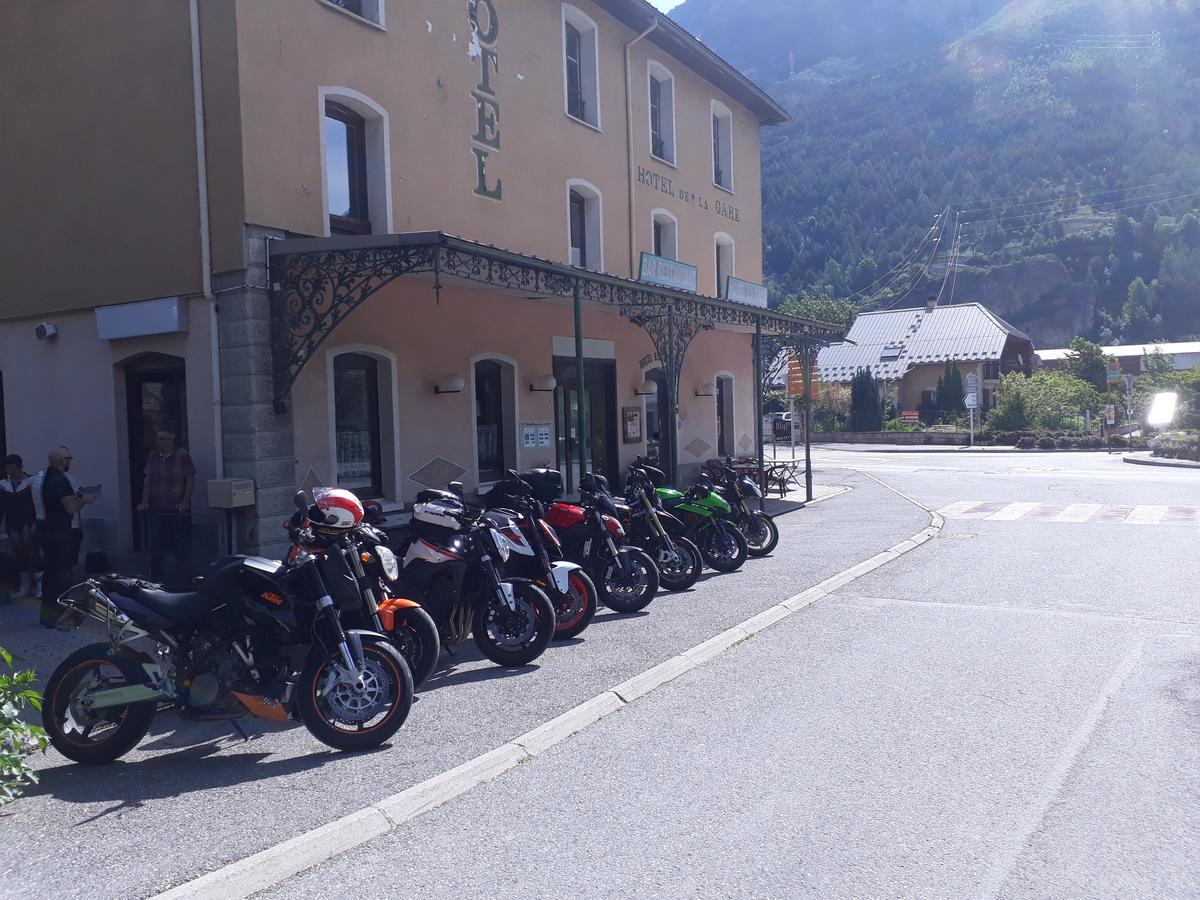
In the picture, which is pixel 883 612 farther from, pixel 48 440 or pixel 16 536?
pixel 48 440

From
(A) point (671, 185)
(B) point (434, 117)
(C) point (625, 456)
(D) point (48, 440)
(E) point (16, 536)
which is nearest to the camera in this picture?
(E) point (16, 536)

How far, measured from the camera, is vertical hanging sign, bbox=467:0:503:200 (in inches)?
535

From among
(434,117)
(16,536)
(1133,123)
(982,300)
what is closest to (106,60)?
(434,117)

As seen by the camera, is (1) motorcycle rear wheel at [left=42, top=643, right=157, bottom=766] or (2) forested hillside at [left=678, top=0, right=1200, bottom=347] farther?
(2) forested hillside at [left=678, top=0, right=1200, bottom=347]

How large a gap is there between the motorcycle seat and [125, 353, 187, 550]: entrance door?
5910mm

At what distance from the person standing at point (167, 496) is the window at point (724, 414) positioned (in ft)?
46.6

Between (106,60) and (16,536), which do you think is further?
(106,60)

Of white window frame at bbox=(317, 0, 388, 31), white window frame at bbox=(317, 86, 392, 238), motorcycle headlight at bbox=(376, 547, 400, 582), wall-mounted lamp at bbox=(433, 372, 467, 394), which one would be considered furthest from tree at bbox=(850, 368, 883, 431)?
motorcycle headlight at bbox=(376, 547, 400, 582)

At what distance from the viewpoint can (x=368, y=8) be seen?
12000mm

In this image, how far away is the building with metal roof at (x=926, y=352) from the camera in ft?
170

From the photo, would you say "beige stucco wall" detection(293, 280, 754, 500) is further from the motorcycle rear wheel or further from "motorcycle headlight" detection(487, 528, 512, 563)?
the motorcycle rear wheel

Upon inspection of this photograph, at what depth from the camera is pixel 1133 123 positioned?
408 ft

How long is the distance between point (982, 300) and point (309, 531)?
105 meters

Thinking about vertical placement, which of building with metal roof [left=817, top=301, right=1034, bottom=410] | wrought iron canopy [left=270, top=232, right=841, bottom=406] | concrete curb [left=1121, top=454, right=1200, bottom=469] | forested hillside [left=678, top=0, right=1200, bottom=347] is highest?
forested hillside [left=678, top=0, right=1200, bottom=347]
